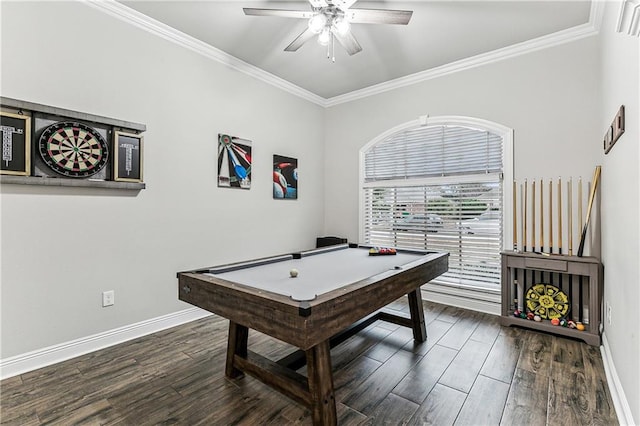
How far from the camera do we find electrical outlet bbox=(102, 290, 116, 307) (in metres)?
2.63

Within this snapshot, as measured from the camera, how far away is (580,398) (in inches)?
74.0

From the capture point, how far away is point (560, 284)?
117 inches

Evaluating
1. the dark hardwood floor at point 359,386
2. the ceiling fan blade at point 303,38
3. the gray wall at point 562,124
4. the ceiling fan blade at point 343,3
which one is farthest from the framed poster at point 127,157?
the gray wall at point 562,124

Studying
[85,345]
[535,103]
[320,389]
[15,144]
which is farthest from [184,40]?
[535,103]

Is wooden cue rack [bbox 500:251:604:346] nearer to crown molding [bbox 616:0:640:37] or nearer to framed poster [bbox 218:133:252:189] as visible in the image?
crown molding [bbox 616:0:640:37]

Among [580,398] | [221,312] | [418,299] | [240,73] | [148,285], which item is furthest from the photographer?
[240,73]

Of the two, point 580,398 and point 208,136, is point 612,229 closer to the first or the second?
point 580,398

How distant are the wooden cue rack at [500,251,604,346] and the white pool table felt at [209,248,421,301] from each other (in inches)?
40.7

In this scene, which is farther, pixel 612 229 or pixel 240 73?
pixel 240 73

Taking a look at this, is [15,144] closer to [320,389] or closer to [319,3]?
[319,3]

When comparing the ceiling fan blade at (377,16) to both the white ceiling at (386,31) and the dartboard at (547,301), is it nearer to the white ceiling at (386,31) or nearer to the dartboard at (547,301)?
the white ceiling at (386,31)

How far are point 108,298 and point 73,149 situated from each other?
1.26 meters

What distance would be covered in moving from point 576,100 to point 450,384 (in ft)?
9.55

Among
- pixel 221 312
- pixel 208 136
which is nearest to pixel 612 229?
pixel 221 312
